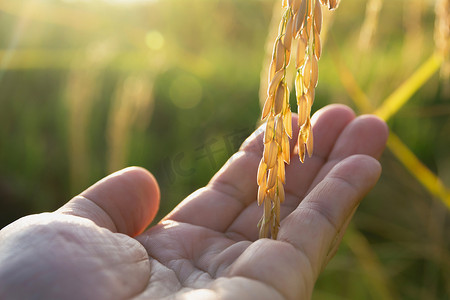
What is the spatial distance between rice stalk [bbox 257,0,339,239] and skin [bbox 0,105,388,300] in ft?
0.38

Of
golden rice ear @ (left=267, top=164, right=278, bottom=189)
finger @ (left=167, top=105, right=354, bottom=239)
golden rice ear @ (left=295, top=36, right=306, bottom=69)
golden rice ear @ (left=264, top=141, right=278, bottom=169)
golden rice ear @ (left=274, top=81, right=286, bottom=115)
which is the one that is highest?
golden rice ear @ (left=295, top=36, right=306, bottom=69)

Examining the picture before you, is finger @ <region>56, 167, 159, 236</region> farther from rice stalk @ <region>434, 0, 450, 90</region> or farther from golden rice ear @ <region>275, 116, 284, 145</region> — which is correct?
rice stalk @ <region>434, 0, 450, 90</region>

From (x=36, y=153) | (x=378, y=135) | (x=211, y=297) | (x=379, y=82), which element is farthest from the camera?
(x=36, y=153)

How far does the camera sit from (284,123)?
73 cm

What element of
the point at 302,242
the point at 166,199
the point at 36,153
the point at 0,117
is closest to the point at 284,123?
the point at 302,242

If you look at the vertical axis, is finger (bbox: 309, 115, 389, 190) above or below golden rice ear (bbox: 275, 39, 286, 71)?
below

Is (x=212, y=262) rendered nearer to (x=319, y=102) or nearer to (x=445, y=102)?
(x=319, y=102)

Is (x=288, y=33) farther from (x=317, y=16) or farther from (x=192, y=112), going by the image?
(x=192, y=112)

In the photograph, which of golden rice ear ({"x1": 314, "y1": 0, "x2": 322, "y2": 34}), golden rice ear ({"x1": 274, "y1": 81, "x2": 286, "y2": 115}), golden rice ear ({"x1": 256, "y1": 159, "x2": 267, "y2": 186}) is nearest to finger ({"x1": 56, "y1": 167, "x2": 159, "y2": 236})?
golden rice ear ({"x1": 256, "y1": 159, "x2": 267, "y2": 186})

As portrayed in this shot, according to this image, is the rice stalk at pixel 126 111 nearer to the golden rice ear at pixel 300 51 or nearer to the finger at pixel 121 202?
the finger at pixel 121 202

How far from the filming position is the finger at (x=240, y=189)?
114cm

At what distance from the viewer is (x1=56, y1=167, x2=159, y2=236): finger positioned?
3.45ft

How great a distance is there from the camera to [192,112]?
7.36ft

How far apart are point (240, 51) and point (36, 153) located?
155 centimetres
